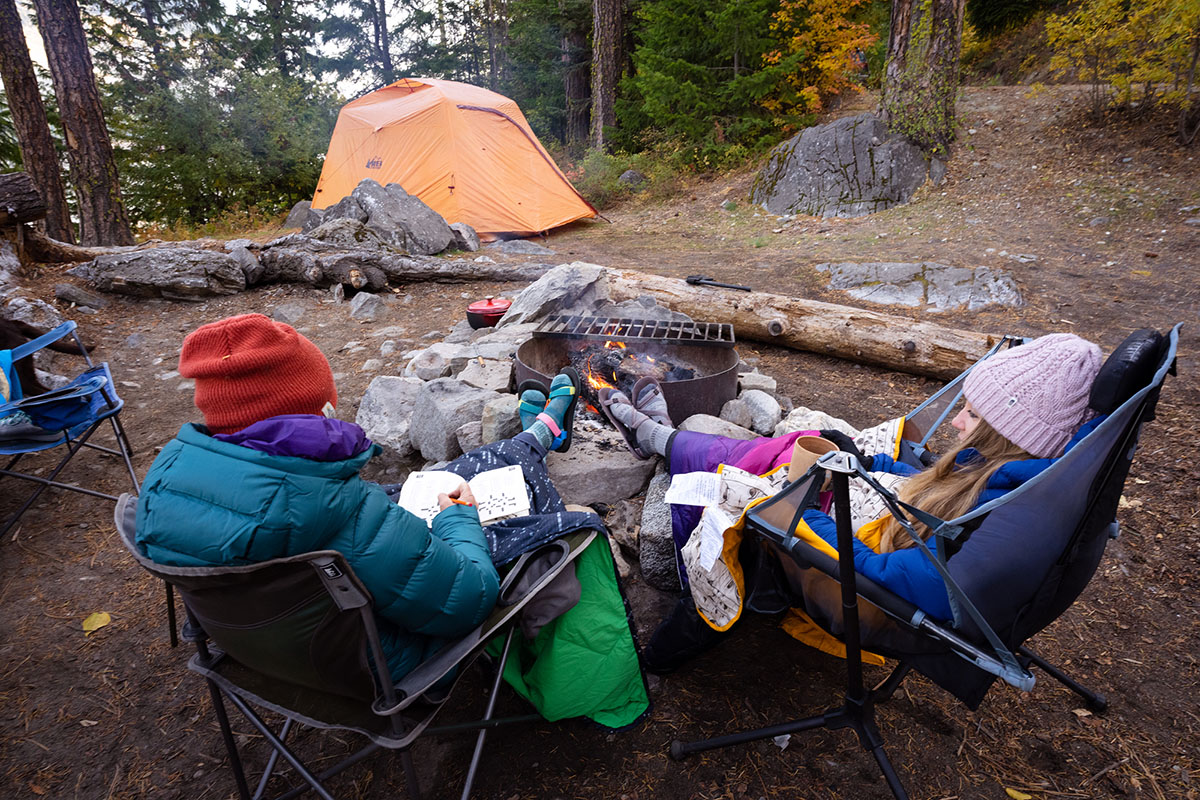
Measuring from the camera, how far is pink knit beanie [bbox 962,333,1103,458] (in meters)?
1.47

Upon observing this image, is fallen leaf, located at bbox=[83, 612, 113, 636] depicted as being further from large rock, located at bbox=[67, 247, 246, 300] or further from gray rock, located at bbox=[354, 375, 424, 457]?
large rock, located at bbox=[67, 247, 246, 300]

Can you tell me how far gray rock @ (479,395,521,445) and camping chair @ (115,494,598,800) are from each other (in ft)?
4.26

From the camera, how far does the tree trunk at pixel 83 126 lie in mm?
7363

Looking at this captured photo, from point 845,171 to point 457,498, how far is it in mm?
9233

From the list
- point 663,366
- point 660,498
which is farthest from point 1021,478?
point 663,366

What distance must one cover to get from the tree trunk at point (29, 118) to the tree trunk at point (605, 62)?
9.49 metres

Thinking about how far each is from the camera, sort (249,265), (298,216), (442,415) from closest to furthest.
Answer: (442,415)
(249,265)
(298,216)

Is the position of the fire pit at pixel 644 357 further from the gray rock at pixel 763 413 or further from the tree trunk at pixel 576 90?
the tree trunk at pixel 576 90

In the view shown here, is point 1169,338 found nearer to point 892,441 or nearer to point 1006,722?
point 892,441

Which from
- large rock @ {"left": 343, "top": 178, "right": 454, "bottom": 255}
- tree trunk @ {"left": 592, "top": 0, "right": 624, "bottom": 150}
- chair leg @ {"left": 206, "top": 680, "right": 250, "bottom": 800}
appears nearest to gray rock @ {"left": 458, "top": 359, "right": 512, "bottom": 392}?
chair leg @ {"left": 206, "top": 680, "right": 250, "bottom": 800}

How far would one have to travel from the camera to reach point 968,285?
5754mm

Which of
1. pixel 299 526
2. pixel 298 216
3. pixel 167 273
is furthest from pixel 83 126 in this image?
pixel 299 526

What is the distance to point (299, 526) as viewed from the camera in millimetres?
1228

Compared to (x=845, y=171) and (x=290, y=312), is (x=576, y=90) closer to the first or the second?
(x=845, y=171)
